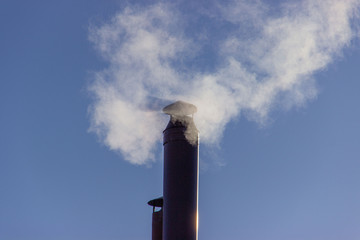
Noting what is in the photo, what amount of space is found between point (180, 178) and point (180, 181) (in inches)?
3.2

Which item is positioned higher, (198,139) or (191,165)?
(198,139)

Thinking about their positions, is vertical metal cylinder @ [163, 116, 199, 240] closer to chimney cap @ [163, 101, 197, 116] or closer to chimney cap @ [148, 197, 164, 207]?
chimney cap @ [163, 101, 197, 116]

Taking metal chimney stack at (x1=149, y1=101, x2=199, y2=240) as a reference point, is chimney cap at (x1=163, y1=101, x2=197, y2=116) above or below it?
above

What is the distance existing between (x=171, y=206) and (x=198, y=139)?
2.23 m

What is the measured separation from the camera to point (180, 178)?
1297 centimetres

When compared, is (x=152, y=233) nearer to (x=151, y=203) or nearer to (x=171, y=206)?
(x=151, y=203)

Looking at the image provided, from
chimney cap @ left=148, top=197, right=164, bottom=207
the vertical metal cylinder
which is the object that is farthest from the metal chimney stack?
chimney cap @ left=148, top=197, right=164, bottom=207

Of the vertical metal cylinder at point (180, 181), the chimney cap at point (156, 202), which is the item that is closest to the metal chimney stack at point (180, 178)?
the vertical metal cylinder at point (180, 181)

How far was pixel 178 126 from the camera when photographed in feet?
45.0

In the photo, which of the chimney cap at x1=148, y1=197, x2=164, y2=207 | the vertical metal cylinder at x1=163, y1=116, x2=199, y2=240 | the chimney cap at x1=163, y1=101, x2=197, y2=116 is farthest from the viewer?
the chimney cap at x1=148, y1=197, x2=164, y2=207

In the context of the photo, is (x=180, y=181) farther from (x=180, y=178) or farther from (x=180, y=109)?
(x=180, y=109)

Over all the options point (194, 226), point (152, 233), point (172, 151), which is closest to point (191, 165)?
point (172, 151)

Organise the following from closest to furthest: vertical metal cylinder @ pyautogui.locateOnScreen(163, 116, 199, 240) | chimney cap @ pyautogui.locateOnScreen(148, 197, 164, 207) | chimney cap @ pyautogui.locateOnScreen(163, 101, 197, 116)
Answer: vertical metal cylinder @ pyautogui.locateOnScreen(163, 116, 199, 240) → chimney cap @ pyautogui.locateOnScreen(163, 101, 197, 116) → chimney cap @ pyautogui.locateOnScreen(148, 197, 164, 207)

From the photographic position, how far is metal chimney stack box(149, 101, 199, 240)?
12578 millimetres
